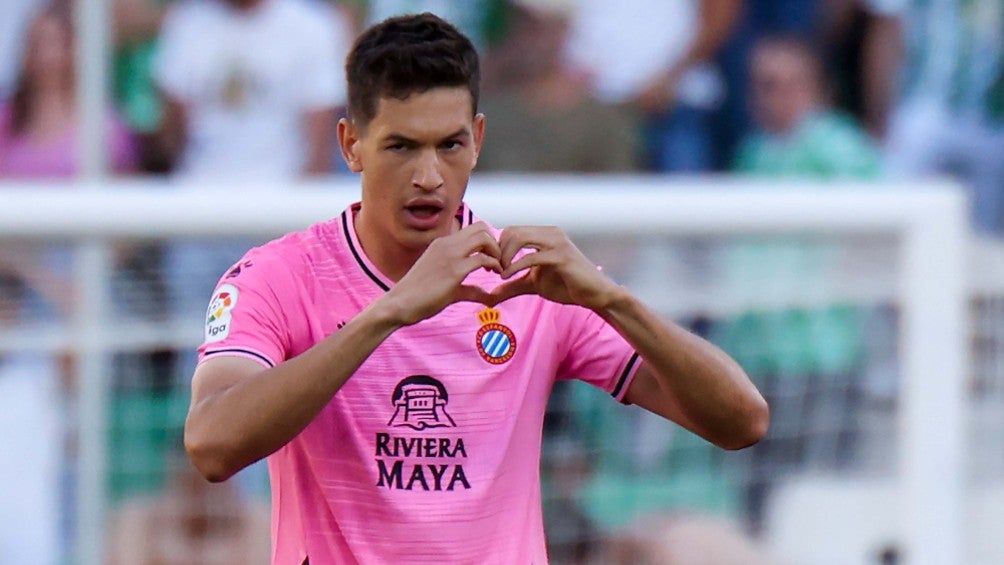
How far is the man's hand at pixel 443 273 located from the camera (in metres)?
2.73

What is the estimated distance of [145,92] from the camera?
22.9 feet

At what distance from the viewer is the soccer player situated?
2.85 metres

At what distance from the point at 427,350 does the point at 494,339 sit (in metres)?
0.13

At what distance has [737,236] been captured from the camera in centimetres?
506

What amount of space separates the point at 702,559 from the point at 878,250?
115cm

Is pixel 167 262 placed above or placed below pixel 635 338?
above

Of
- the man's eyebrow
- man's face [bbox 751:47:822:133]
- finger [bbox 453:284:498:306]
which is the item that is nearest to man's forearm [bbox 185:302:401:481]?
finger [bbox 453:284:498:306]

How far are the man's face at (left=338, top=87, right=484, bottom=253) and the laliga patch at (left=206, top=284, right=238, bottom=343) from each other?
12.2 inches

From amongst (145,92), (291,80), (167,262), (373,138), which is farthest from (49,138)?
(373,138)

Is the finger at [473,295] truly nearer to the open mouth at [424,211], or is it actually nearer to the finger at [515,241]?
the finger at [515,241]

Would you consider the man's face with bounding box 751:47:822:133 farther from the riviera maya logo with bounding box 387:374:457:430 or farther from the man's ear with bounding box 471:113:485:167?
the riviera maya logo with bounding box 387:374:457:430

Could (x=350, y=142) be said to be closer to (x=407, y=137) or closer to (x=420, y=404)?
(x=407, y=137)

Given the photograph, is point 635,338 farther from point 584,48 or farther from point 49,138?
point 584,48

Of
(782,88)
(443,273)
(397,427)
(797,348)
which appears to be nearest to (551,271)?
(443,273)
